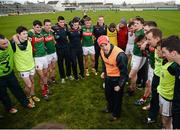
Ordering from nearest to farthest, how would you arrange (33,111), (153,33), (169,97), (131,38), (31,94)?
(169,97), (153,33), (33,111), (31,94), (131,38)

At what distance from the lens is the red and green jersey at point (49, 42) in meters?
8.95

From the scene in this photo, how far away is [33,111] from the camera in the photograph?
762 cm

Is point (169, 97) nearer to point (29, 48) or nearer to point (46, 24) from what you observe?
point (29, 48)

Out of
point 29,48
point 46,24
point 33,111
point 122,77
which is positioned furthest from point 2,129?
point 46,24

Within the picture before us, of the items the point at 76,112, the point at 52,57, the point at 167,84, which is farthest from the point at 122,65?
the point at 52,57

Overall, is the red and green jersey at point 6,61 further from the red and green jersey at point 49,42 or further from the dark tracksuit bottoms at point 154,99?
the dark tracksuit bottoms at point 154,99

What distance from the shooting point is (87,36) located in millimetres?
10484

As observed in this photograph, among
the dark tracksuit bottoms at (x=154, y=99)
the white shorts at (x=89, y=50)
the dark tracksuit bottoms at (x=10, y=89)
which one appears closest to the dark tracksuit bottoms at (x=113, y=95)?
the dark tracksuit bottoms at (x=154, y=99)

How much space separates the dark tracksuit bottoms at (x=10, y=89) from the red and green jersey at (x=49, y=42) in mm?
2201

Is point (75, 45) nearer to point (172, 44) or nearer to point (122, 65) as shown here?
point (122, 65)

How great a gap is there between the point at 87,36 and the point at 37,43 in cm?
280

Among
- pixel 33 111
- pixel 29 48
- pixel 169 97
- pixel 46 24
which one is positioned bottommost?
pixel 33 111

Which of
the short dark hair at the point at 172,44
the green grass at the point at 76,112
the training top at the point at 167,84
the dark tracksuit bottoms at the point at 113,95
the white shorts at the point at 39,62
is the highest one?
the short dark hair at the point at 172,44

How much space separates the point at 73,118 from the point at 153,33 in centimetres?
323
